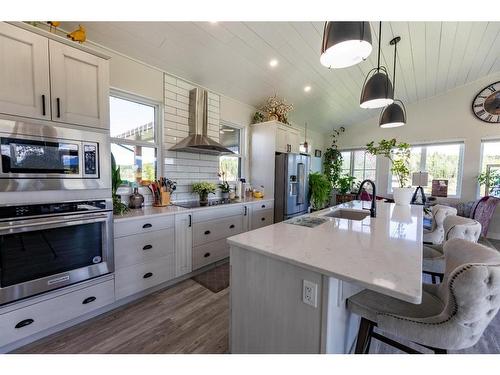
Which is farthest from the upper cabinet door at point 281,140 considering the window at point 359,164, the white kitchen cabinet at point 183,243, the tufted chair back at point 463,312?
the window at point 359,164

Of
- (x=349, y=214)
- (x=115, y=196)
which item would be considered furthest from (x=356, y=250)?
(x=115, y=196)

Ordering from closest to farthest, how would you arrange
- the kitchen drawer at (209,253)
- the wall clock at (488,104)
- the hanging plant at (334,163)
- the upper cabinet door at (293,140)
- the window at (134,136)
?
the window at (134,136)
the kitchen drawer at (209,253)
the upper cabinet door at (293,140)
the wall clock at (488,104)
the hanging plant at (334,163)

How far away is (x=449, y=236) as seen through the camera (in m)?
1.77

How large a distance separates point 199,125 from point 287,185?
71.6 inches

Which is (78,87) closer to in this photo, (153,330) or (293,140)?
(153,330)

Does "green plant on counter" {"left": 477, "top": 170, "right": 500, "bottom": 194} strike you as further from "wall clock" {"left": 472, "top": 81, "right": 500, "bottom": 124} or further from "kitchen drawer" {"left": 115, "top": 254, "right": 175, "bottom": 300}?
"kitchen drawer" {"left": 115, "top": 254, "right": 175, "bottom": 300}

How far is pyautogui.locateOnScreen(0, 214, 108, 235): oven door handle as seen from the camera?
4.81 ft

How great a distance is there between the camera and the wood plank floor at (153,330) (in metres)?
1.65

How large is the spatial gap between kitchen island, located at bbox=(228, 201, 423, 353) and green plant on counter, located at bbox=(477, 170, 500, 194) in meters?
4.98

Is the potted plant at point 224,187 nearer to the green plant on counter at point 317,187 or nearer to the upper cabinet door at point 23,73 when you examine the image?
the green plant on counter at point 317,187

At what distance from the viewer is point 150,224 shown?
226cm

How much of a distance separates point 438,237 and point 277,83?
3081 millimetres

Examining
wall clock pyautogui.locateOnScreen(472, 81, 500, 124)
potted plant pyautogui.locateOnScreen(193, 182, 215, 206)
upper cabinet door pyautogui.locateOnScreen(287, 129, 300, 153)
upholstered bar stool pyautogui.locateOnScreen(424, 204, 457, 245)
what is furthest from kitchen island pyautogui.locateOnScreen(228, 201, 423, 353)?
wall clock pyautogui.locateOnScreen(472, 81, 500, 124)

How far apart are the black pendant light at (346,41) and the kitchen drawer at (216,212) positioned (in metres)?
2.03
